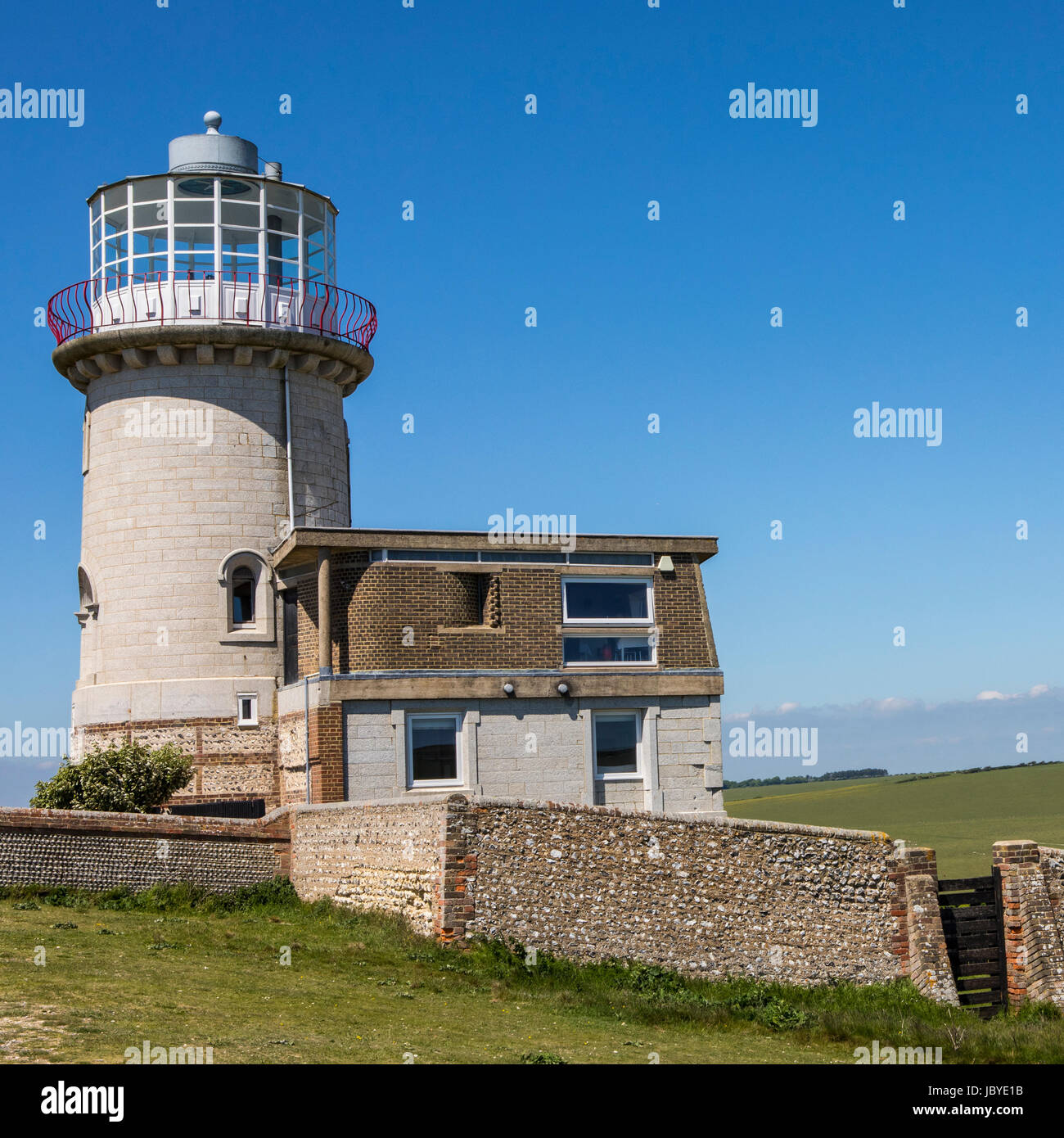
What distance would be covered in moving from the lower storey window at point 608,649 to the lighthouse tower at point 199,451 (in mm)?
6692

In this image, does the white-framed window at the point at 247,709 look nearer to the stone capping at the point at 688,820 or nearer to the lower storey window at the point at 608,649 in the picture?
the lower storey window at the point at 608,649

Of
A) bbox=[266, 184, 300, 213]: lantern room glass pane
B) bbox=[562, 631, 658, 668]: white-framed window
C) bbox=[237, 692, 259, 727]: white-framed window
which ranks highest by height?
bbox=[266, 184, 300, 213]: lantern room glass pane

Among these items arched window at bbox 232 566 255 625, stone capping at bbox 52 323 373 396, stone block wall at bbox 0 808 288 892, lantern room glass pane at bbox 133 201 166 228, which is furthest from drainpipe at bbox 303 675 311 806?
lantern room glass pane at bbox 133 201 166 228

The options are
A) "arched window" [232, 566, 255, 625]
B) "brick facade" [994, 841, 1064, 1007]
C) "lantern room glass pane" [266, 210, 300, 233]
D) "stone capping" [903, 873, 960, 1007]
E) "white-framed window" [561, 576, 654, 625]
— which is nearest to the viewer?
"stone capping" [903, 873, 960, 1007]

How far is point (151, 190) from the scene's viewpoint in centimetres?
3111

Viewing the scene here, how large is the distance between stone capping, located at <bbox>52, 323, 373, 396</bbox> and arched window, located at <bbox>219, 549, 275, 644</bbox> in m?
4.70

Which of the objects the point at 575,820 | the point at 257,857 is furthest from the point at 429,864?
the point at 257,857

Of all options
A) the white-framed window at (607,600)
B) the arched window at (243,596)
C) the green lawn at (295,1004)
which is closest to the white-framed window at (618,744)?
the white-framed window at (607,600)

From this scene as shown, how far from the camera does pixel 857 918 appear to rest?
72.8 ft

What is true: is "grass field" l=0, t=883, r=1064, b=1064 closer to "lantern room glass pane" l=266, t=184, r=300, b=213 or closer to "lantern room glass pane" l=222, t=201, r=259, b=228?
"lantern room glass pane" l=222, t=201, r=259, b=228

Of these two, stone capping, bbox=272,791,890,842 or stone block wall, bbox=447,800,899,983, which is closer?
stone block wall, bbox=447,800,899,983

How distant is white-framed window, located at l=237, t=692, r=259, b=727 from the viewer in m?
29.8
